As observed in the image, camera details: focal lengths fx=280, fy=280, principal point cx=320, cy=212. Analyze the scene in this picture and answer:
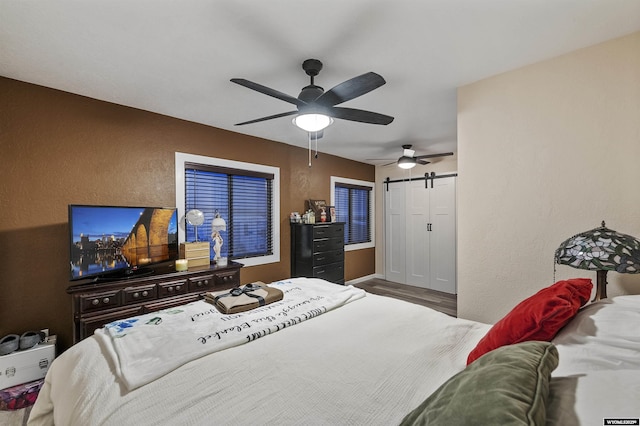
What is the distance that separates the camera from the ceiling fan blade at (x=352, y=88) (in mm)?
1718

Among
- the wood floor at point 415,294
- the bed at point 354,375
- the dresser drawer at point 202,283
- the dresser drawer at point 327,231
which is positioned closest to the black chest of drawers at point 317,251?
the dresser drawer at point 327,231

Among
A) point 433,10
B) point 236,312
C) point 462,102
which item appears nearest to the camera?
point 433,10

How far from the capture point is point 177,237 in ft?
9.91

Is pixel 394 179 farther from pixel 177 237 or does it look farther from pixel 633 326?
pixel 633 326

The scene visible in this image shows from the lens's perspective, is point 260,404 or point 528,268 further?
point 528,268

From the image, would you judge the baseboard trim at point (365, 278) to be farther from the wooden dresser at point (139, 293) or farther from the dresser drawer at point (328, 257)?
the wooden dresser at point (139, 293)

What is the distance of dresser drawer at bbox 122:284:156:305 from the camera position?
2.46m

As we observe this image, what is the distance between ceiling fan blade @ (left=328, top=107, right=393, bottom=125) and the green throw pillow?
1.83 meters

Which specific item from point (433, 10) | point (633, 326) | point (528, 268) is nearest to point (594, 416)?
point (633, 326)

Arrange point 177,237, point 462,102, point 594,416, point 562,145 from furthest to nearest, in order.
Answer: point 177,237
point 462,102
point 562,145
point 594,416

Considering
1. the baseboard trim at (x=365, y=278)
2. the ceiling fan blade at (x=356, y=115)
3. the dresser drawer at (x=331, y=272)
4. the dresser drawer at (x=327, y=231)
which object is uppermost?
the ceiling fan blade at (x=356, y=115)

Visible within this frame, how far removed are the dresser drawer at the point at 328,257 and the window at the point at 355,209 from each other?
2.49 feet

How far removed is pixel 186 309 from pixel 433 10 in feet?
7.54

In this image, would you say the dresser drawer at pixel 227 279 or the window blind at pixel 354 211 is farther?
the window blind at pixel 354 211
